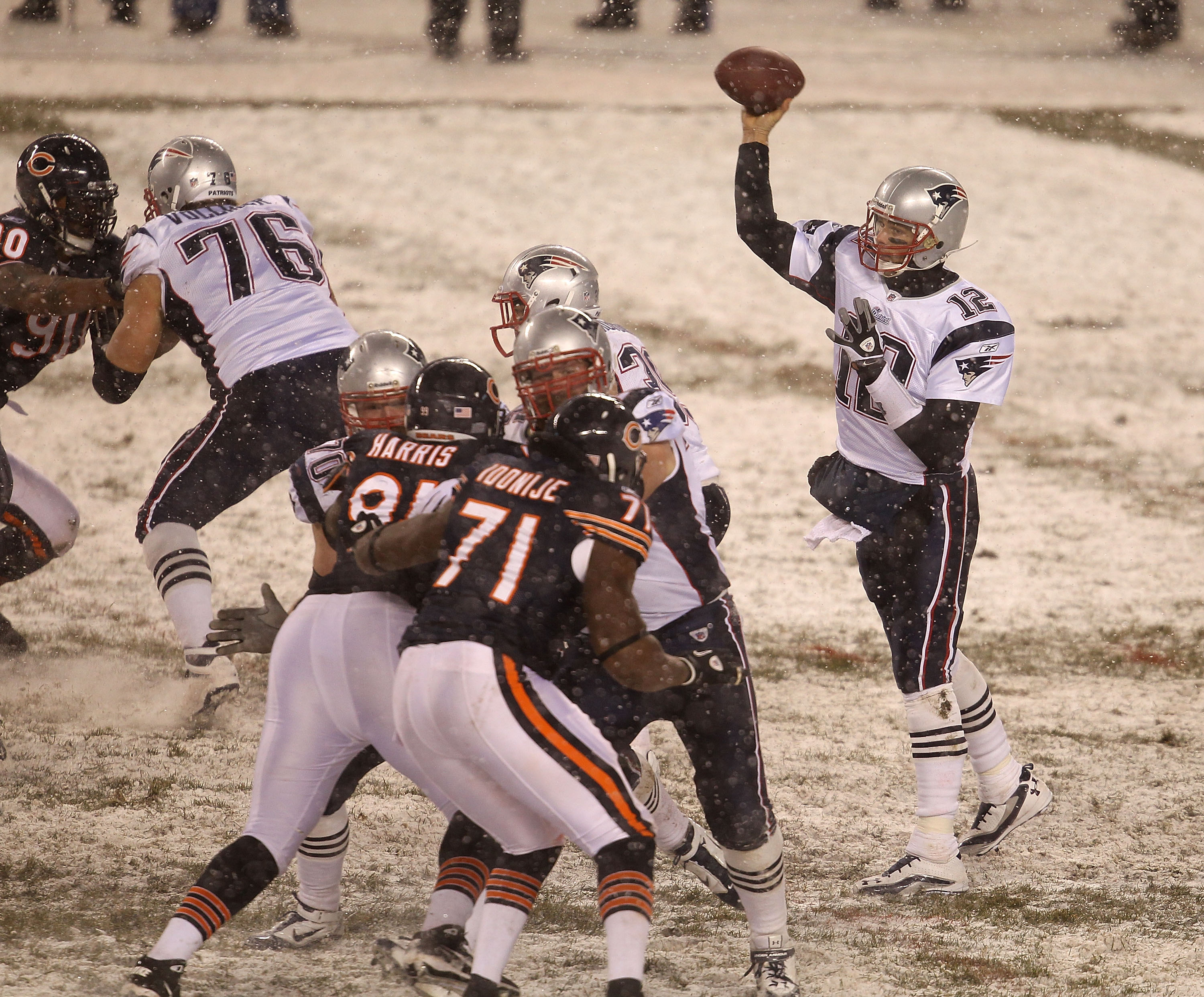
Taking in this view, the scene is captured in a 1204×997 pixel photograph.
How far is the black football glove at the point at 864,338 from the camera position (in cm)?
460

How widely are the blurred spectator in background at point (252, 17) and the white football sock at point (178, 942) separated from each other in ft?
→ 60.7

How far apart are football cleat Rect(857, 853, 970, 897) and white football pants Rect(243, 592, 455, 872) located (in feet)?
5.29

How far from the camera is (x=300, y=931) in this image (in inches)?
156

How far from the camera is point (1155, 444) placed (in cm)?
1051

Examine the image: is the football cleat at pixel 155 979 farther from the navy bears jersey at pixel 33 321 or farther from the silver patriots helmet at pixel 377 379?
the navy bears jersey at pixel 33 321

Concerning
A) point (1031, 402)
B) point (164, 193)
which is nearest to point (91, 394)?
point (164, 193)

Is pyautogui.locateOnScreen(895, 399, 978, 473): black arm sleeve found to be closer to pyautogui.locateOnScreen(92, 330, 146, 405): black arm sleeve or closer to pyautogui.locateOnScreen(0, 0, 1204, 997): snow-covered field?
pyautogui.locateOnScreen(0, 0, 1204, 997): snow-covered field

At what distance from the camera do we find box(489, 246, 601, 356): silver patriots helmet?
4.38 metres

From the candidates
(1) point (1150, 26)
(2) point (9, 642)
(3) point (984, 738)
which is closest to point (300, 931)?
(3) point (984, 738)

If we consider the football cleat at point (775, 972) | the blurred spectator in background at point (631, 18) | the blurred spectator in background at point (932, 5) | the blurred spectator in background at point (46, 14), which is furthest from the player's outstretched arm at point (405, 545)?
the blurred spectator in background at point (932, 5)

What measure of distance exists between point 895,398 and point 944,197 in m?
0.71

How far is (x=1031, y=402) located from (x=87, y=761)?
822 cm

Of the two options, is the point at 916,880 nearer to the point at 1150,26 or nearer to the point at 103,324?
the point at 103,324

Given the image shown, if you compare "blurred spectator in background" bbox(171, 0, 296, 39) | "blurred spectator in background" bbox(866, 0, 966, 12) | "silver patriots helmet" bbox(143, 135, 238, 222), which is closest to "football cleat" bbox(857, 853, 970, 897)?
"silver patriots helmet" bbox(143, 135, 238, 222)
